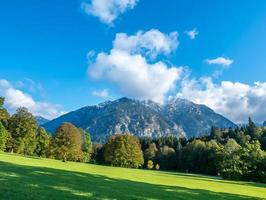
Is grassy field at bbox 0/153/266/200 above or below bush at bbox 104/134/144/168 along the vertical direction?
below

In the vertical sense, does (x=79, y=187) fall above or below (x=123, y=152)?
below

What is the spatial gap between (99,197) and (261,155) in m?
94.4

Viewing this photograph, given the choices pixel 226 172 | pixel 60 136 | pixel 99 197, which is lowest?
pixel 99 197

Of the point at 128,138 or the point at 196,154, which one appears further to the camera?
the point at 196,154

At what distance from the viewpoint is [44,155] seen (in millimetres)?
129375

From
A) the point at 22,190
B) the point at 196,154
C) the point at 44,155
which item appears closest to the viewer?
the point at 22,190

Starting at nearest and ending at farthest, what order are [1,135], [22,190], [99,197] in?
[22,190] < [99,197] < [1,135]

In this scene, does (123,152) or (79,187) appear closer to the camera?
(79,187)

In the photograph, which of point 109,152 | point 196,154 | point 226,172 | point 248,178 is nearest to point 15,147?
point 109,152

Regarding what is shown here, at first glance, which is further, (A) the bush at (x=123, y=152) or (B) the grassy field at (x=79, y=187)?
(A) the bush at (x=123, y=152)

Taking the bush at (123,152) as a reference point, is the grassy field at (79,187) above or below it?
below

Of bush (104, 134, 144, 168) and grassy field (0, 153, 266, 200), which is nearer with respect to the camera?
grassy field (0, 153, 266, 200)

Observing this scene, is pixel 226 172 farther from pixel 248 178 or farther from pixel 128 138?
pixel 128 138

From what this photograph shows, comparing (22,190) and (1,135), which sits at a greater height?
(1,135)
